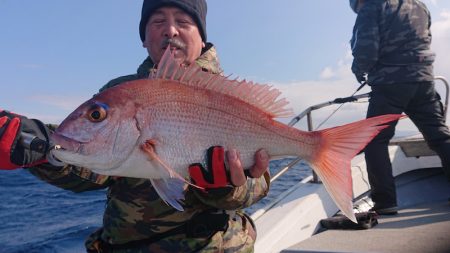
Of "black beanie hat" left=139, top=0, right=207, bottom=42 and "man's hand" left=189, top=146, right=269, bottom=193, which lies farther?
"black beanie hat" left=139, top=0, right=207, bottom=42

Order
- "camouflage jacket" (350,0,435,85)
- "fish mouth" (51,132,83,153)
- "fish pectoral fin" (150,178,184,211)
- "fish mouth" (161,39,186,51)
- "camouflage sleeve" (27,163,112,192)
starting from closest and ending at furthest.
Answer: "fish mouth" (51,132,83,153) → "fish pectoral fin" (150,178,184,211) → "camouflage sleeve" (27,163,112,192) → "fish mouth" (161,39,186,51) → "camouflage jacket" (350,0,435,85)

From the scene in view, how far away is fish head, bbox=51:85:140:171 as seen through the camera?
1633 millimetres

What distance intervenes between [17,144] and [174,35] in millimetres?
1207

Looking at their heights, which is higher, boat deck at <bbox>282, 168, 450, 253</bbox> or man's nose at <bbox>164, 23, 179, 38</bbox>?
man's nose at <bbox>164, 23, 179, 38</bbox>

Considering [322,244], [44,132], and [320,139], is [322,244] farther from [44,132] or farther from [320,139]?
[44,132]

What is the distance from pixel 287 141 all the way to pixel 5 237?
6.17m

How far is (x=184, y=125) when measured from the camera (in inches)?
68.7

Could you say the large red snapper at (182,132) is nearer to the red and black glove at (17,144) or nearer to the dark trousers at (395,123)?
the red and black glove at (17,144)

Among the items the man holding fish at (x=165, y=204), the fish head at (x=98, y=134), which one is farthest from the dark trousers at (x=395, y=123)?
the fish head at (x=98, y=134)

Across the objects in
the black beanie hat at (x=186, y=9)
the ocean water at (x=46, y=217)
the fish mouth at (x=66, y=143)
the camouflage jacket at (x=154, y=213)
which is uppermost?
the black beanie hat at (x=186, y=9)

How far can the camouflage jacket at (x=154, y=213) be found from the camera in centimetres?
216

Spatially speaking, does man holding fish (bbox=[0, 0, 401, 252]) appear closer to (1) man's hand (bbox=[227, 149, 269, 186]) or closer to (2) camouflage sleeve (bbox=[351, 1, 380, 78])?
(1) man's hand (bbox=[227, 149, 269, 186])

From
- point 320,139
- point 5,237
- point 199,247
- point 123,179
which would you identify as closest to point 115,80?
point 123,179

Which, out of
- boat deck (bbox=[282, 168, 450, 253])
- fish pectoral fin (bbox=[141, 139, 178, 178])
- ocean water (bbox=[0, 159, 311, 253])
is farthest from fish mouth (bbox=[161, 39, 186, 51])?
ocean water (bbox=[0, 159, 311, 253])
